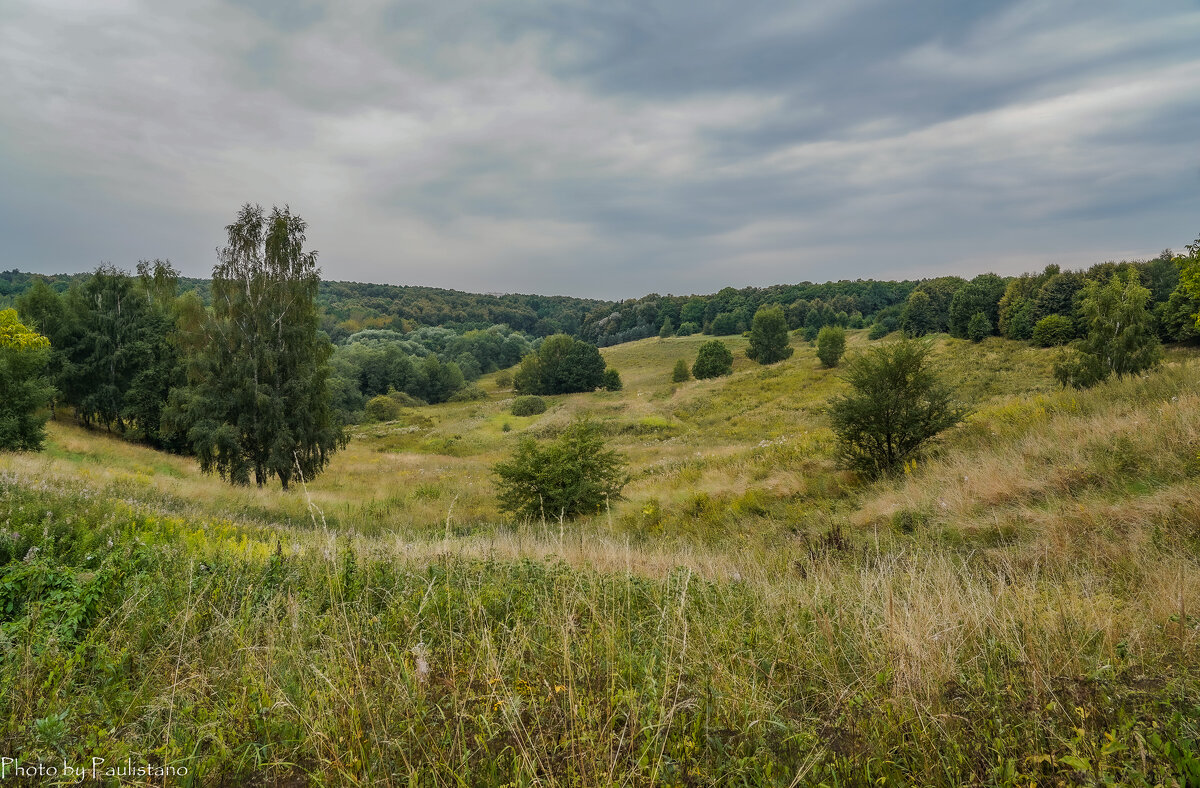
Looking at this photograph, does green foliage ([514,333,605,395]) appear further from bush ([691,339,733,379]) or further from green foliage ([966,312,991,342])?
green foliage ([966,312,991,342])

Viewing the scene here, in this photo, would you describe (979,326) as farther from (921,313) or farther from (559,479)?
(559,479)

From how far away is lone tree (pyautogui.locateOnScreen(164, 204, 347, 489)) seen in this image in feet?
63.4

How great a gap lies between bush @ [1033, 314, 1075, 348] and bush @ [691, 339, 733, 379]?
31325mm

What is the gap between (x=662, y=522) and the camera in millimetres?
13320

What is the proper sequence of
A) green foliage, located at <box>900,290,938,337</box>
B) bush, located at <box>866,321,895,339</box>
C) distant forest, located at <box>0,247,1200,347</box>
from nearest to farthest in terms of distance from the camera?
1. distant forest, located at <box>0,247,1200,347</box>
2. bush, located at <box>866,321,895,339</box>
3. green foliage, located at <box>900,290,938,337</box>

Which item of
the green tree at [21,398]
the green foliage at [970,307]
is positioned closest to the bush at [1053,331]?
the green foliage at [970,307]

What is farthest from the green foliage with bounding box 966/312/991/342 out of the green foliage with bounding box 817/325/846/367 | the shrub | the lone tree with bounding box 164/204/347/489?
the shrub

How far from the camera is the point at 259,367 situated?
1961cm

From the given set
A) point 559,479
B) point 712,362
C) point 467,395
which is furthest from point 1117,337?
point 467,395

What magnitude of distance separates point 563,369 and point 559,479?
215 ft

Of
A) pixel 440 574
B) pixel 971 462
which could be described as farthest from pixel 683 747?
pixel 971 462

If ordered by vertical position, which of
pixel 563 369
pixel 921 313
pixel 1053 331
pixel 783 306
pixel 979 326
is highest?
pixel 783 306

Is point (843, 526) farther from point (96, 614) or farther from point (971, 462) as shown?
point (96, 614)

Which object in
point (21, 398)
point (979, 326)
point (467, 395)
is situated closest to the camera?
point (21, 398)
